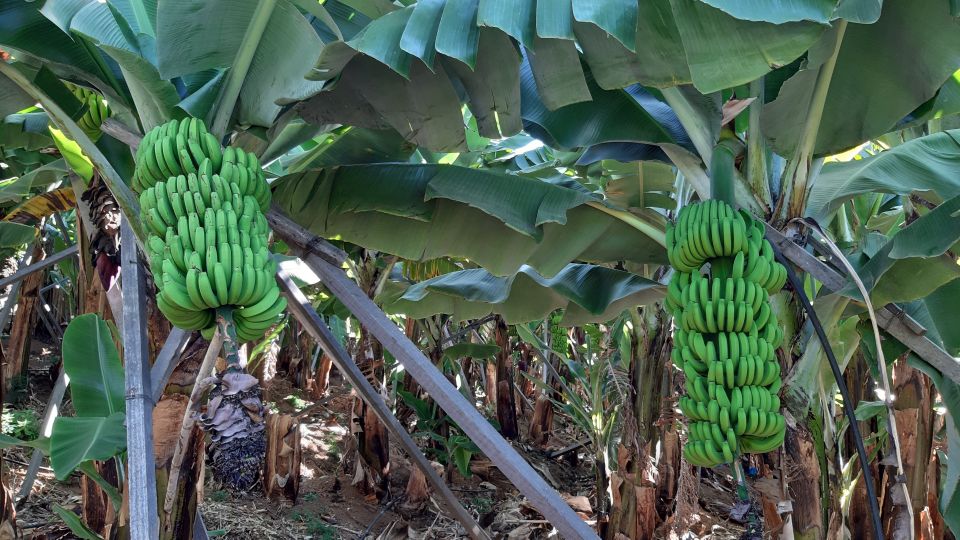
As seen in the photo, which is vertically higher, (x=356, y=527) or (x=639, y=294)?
(x=639, y=294)

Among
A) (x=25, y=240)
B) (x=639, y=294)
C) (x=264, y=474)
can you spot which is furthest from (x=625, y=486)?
(x=25, y=240)

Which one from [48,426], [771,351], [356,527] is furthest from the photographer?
[356,527]

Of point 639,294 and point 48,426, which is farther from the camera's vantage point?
point 48,426

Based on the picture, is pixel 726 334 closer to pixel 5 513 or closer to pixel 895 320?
pixel 895 320

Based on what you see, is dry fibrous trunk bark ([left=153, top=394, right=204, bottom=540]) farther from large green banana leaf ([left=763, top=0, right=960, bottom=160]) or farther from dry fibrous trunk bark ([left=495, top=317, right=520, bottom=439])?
dry fibrous trunk bark ([left=495, top=317, right=520, bottom=439])

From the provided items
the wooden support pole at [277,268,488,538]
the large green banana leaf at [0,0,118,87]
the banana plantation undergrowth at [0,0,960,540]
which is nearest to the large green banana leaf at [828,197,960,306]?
the banana plantation undergrowth at [0,0,960,540]

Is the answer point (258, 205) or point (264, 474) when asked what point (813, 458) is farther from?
point (264, 474)

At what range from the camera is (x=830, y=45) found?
2215 mm

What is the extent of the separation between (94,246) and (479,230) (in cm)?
142

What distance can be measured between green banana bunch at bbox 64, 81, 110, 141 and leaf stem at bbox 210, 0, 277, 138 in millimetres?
655

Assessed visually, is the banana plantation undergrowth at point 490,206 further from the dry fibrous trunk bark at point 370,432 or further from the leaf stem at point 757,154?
the dry fibrous trunk bark at point 370,432

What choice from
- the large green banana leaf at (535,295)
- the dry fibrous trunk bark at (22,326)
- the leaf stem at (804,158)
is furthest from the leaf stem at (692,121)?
the dry fibrous trunk bark at (22,326)

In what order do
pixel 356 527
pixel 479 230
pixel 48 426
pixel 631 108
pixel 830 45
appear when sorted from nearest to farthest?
pixel 830 45 < pixel 631 108 < pixel 479 230 < pixel 48 426 < pixel 356 527

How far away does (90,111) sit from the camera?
2607 millimetres
